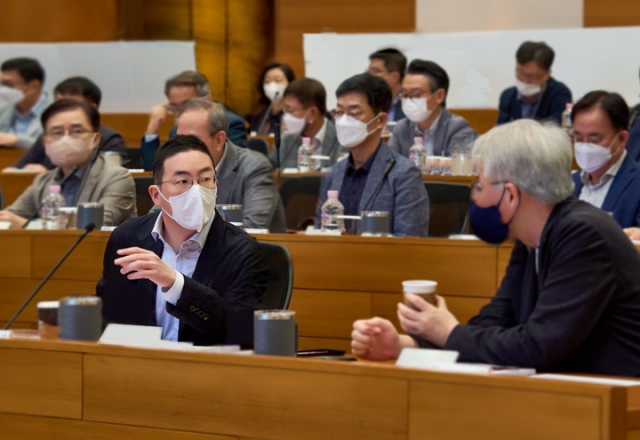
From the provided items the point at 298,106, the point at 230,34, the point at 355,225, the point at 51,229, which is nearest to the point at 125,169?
the point at 51,229

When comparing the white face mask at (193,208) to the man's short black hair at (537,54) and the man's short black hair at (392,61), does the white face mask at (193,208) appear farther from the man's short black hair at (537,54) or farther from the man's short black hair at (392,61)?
the man's short black hair at (537,54)

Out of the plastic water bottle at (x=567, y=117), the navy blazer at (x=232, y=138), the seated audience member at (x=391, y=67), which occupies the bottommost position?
the navy blazer at (x=232, y=138)

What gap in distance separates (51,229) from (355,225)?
1.10 m

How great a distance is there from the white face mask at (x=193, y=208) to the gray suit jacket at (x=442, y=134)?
2910mm

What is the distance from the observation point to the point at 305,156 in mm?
5840

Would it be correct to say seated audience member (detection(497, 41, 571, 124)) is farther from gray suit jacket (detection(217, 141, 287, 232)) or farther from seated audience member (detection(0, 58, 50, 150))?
seated audience member (detection(0, 58, 50, 150))

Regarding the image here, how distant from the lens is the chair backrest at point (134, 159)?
4418 millimetres

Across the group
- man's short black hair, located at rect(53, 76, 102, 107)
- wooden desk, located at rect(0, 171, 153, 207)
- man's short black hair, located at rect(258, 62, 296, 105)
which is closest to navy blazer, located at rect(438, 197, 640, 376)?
Result: wooden desk, located at rect(0, 171, 153, 207)

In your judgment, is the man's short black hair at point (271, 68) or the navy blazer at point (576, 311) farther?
the man's short black hair at point (271, 68)

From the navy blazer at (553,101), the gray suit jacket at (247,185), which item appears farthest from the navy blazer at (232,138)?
the navy blazer at (553,101)

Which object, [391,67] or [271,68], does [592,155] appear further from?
[271,68]

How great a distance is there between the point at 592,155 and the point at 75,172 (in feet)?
6.64

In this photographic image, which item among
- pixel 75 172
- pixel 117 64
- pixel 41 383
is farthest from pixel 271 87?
pixel 41 383

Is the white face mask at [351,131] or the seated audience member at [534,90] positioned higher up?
the seated audience member at [534,90]
